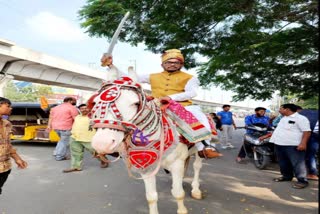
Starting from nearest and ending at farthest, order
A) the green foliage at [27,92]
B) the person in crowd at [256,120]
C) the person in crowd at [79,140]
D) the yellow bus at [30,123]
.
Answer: the person in crowd at [79,140] < the person in crowd at [256,120] < the yellow bus at [30,123] < the green foliage at [27,92]

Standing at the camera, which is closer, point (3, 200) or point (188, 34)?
point (3, 200)

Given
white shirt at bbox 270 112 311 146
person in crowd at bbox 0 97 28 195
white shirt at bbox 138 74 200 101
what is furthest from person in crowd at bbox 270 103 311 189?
person in crowd at bbox 0 97 28 195

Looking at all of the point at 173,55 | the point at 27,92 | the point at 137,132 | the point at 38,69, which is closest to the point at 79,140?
the point at 173,55

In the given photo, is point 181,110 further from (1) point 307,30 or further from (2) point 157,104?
(1) point 307,30

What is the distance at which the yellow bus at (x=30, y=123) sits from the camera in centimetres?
1105

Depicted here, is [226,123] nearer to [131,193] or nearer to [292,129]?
[292,129]

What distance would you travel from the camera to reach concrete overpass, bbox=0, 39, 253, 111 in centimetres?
1627

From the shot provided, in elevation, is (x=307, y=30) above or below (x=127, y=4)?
below

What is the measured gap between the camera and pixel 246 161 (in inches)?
333

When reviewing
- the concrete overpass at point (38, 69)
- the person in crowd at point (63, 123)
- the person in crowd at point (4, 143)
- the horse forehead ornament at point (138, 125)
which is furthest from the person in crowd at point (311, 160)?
the concrete overpass at point (38, 69)

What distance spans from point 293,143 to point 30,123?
10.1m

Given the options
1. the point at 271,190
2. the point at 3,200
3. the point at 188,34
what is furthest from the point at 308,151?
the point at 3,200

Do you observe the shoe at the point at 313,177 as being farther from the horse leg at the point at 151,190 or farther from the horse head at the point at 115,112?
the horse head at the point at 115,112

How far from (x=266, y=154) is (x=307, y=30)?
10.5ft
